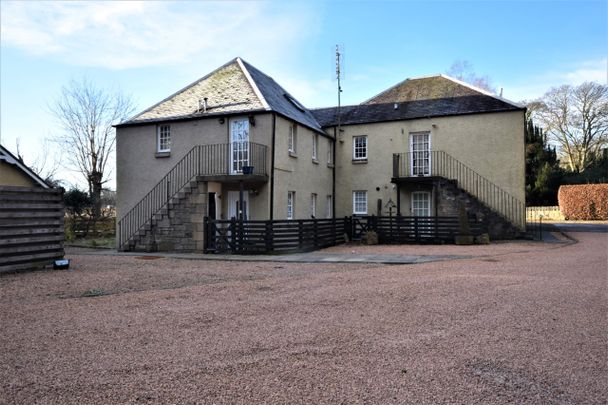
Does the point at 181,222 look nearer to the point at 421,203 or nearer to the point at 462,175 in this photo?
the point at 421,203

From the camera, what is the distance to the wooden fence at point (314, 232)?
16547 mm

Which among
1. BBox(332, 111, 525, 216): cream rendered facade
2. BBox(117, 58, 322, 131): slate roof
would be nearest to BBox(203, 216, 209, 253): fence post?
BBox(117, 58, 322, 131): slate roof

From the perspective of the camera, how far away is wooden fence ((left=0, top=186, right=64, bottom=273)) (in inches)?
448

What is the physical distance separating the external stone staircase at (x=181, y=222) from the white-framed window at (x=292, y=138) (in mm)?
4323

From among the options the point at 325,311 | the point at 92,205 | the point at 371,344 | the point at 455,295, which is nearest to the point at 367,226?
the point at 455,295

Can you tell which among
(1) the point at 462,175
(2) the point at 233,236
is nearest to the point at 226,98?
(2) the point at 233,236

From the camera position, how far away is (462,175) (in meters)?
22.5

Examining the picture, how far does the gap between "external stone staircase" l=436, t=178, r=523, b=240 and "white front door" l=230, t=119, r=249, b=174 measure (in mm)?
8983

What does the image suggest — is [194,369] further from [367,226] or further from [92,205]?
[92,205]

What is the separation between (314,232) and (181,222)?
5.19m

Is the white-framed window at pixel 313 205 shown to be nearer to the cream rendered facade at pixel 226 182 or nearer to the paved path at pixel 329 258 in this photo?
the cream rendered facade at pixel 226 182

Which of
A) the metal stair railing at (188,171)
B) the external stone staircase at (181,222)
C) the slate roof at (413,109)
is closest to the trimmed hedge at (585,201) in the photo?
the slate roof at (413,109)

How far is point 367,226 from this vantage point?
69.8ft

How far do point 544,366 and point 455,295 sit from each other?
359 cm
